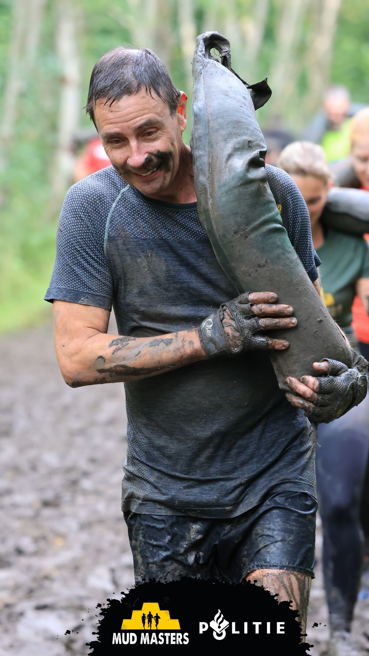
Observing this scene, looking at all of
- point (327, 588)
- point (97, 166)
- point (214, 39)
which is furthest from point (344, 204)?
point (97, 166)

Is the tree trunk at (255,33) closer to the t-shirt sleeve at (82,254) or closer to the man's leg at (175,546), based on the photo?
the t-shirt sleeve at (82,254)

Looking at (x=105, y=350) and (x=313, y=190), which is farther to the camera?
(x=313, y=190)

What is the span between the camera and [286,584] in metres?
2.83

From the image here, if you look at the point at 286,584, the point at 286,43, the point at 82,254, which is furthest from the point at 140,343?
the point at 286,43

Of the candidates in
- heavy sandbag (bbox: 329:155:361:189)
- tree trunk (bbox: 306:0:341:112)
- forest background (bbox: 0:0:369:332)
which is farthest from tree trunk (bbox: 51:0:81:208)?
heavy sandbag (bbox: 329:155:361:189)

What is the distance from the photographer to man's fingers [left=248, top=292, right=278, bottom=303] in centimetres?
273

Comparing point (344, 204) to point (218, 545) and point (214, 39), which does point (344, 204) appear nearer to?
point (214, 39)

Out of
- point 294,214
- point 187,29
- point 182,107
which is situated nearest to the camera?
point 182,107

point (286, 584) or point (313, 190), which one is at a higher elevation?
point (313, 190)

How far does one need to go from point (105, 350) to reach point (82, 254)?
324 mm

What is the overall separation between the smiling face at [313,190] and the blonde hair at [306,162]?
2 cm

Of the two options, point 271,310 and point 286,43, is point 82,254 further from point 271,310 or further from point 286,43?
point 286,43

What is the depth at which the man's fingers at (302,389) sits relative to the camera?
9.15 ft

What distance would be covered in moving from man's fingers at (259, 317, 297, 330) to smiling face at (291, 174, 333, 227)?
158cm
